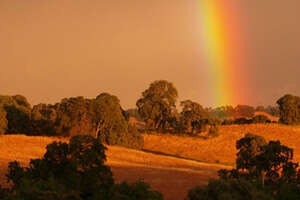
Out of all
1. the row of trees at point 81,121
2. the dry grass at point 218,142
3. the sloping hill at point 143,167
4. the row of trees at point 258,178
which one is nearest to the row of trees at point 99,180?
the row of trees at point 258,178

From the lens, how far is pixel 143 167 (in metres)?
36.7

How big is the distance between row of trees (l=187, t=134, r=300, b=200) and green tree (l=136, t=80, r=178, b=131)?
46.9 meters

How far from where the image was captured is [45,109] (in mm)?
76375

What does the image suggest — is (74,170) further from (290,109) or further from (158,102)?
(290,109)

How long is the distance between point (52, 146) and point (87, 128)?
36629 mm

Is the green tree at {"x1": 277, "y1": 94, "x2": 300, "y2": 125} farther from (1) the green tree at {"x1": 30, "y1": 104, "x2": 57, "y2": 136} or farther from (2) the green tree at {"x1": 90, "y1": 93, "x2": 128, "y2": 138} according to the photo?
(1) the green tree at {"x1": 30, "y1": 104, "x2": 57, "y2": 136}

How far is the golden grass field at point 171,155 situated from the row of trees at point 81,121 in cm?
361

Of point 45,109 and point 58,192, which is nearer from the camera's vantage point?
point 58,192

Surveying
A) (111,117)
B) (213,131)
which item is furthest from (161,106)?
(111,117)

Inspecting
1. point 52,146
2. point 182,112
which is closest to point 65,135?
point 182,112

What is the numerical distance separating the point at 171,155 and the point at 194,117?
16401 mm

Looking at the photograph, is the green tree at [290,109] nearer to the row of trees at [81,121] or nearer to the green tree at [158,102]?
the green tree at [158,102]

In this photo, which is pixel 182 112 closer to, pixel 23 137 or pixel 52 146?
pixel 23 137

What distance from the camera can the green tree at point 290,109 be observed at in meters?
80.5
